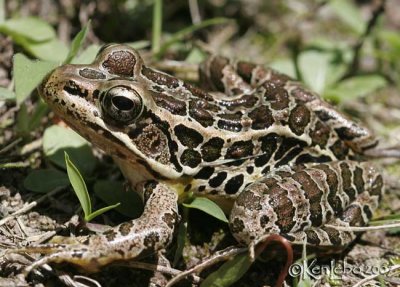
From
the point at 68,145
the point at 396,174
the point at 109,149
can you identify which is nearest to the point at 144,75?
the point at 109,149

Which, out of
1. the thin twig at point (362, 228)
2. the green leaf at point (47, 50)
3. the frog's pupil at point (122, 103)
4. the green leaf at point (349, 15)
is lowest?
the thin twig at point (362, 228)

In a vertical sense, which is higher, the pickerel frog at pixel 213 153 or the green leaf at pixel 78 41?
the green leaf at pixel 78 41

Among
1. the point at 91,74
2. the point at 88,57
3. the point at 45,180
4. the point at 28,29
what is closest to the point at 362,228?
the point at 91,74

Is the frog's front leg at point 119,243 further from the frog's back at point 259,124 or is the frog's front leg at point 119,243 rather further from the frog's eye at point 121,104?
the frog's eye at point 121,104

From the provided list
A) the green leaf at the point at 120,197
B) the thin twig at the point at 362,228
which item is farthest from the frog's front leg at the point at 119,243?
the thin twig at the point at 362,228

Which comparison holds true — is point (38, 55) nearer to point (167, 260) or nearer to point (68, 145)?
point (68, 145)

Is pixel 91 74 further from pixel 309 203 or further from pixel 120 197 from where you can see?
pixel 309 203
